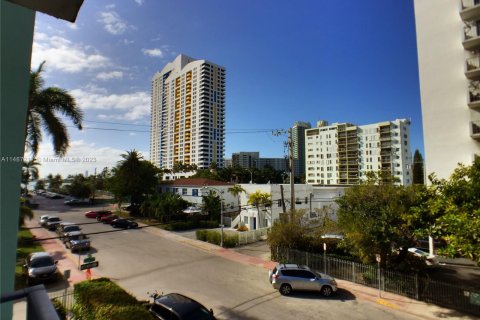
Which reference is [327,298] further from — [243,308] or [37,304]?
[37,304]

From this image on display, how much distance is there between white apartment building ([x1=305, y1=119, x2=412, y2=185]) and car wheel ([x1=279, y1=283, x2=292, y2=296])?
76408 mm

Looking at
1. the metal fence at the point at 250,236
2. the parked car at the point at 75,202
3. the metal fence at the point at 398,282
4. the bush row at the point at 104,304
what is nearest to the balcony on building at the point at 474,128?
the metal fence at the point at 398,282

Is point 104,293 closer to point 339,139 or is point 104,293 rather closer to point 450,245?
point 450,245

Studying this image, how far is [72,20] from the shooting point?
1.95 m

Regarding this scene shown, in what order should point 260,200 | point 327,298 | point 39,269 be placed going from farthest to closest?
point 260,200, point 39,269, point 327,298

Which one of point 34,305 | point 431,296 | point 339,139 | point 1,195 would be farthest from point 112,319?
point 339,139

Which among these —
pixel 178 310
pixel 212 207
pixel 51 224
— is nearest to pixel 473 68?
→ pixel 178 310

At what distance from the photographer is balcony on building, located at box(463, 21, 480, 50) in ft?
63.9

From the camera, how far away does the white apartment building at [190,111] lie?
12538 centimetres

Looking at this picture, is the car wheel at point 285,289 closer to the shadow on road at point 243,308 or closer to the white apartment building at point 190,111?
the shadow on road at point 243,308

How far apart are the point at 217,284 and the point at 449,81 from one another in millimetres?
21734

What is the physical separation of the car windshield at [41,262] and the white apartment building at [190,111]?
347 feet

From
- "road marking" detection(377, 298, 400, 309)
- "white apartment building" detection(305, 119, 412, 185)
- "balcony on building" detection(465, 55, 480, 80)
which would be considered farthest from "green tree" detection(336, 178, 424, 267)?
"white apartment building" detection(305, 119, 412, 185)

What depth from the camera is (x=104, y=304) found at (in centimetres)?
948
